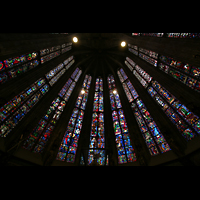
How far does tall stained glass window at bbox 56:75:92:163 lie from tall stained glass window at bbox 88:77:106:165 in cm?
116

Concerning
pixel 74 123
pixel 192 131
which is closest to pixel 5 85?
pixel 74 123

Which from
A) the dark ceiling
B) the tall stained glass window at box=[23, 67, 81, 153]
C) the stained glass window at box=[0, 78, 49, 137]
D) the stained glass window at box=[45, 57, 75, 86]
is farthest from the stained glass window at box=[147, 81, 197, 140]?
the stained glass window at box=[0, 78, 49, 137]

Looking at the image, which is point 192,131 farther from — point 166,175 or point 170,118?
point 166,175

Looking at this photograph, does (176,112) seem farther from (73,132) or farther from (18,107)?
(18,107)

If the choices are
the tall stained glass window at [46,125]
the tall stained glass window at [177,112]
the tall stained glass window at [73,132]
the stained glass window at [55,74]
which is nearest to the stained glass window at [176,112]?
the tall stained glass window at [177,112]

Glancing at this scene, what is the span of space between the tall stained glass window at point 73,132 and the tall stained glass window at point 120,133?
3.04 metres

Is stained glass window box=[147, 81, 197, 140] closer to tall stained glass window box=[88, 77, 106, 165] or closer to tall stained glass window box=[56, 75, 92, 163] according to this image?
tall stained glass window box=[88, 77, 106, 165]

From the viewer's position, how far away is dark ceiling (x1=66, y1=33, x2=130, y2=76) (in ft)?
49.8

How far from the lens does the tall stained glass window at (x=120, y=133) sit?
9.73m

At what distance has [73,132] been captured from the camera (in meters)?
11.2

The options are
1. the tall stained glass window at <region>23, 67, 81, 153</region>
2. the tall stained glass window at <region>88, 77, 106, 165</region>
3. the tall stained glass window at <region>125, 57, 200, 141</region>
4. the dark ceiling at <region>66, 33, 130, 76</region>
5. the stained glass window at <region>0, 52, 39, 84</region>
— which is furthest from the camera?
the dark ceiling at <region>66, 33, 130, 76</region>

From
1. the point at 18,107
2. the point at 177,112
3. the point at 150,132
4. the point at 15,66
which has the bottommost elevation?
the point at 150,132

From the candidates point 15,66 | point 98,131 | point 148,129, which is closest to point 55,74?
point 15,66

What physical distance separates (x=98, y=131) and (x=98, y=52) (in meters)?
10.3
